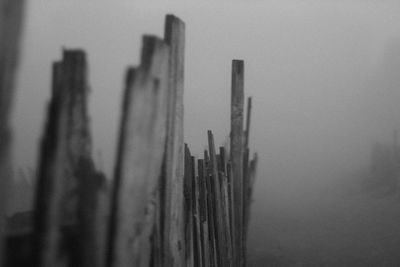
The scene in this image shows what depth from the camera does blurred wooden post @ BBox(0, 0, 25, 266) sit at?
91cm

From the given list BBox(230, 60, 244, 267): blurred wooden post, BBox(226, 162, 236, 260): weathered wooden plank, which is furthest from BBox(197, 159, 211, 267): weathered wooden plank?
BBox(230, 60, 244, 267): blurred wooden post

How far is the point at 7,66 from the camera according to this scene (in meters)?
0.94

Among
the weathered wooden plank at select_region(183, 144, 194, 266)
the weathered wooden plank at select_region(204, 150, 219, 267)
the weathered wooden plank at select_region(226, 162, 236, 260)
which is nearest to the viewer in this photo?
the weathered wooden plank at select_region(183, 144, 194, 266)

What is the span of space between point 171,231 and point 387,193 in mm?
15216

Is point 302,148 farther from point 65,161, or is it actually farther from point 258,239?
point 65,161

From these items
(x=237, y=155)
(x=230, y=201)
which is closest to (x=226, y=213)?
(x=230, y=201)

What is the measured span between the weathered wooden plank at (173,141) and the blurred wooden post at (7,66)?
67 cm

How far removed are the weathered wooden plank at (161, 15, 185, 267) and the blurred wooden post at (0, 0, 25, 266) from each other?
26.5 inches

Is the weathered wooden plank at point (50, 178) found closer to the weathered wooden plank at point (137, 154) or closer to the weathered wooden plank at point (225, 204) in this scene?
the weathered wooden plank at point (137, 154)

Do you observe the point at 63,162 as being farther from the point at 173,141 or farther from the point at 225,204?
the point at 225,204

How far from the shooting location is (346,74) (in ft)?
249

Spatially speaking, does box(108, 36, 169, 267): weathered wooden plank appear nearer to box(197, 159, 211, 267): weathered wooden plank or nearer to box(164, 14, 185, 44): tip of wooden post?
box(164, 14, 185, 44): tip of wooden post

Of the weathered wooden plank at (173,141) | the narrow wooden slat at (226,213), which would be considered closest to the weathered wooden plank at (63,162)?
the weathered wooden plank at (173,141)

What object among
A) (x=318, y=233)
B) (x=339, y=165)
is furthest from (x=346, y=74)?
(x=318, y=233)
